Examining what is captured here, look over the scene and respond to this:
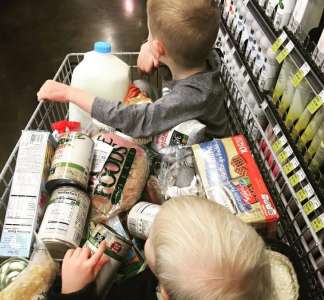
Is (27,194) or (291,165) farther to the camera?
(291,165)

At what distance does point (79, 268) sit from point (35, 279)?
118 mm

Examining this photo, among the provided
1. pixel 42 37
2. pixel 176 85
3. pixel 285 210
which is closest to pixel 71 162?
pixel 176 85

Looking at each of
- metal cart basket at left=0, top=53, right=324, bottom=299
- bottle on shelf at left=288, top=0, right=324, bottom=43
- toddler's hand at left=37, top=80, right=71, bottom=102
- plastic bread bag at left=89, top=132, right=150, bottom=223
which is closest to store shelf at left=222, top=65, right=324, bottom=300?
metal cart basket at left=0, top=53, right=324, bottom=299

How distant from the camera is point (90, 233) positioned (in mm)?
1062

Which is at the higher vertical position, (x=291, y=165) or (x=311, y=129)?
(x=311, y=129)

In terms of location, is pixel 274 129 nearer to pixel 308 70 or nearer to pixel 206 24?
pixel 308 70

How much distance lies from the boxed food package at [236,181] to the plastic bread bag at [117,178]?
0.69 ft

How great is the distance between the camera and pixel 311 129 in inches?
48.4

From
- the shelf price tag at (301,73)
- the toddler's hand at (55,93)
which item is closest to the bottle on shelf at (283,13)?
the shelf price tag at (301,73)

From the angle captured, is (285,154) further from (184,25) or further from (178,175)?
(184,25)

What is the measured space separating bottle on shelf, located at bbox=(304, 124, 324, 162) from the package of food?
373 mm

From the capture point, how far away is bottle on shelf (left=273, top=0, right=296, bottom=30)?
136 centimetres

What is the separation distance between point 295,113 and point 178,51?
1.66 feet

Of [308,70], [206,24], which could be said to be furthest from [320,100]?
[206,24]
